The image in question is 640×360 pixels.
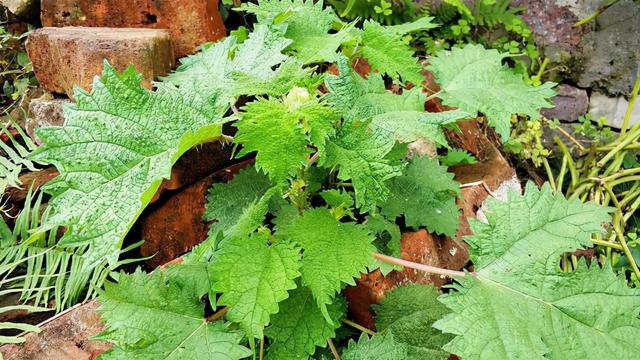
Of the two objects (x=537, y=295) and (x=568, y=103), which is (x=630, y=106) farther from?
(x=537, y=295)

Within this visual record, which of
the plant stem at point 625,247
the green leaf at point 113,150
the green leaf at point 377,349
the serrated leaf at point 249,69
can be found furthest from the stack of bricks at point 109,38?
the plant stem at point 625,247

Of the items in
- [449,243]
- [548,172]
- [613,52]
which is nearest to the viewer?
[449,243]

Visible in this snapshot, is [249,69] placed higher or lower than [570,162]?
higher

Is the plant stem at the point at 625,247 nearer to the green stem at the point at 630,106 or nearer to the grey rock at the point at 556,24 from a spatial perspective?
the green stem at the point at 630,106

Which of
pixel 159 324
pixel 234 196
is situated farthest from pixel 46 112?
pixel 159 324

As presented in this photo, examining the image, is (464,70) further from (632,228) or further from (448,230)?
(632,228)

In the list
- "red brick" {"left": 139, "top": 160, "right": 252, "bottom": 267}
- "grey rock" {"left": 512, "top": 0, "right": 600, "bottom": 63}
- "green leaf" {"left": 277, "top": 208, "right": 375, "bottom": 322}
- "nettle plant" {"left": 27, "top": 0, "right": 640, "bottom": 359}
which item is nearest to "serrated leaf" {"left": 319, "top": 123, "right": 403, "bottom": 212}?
"nettle plant" {"left": 27, "top": 0, "right": 640, "bottom": 359}
